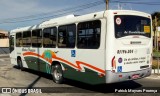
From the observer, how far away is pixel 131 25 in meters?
10.6

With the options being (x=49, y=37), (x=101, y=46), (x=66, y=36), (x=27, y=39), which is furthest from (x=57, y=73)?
(x=27, y=39)

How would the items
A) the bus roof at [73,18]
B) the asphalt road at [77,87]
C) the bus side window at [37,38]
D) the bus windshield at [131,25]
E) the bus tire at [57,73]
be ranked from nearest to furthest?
the bus windshield at [131,25] → the bus roof at [73,18] → the asphalt road at [77,87] → the bus tire at [57,73] → the bus side window at [37,38]

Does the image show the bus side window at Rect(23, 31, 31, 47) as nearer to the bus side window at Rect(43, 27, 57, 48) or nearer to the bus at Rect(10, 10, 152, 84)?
the bus side window at Rect(43, 27, 57, 48)

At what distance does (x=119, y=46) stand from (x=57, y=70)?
13.8ft

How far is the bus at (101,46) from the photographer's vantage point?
33.1ft

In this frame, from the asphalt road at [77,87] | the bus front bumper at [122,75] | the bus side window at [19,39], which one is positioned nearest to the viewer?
the bus front bumper at [122,75]

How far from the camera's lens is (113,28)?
32.9ft

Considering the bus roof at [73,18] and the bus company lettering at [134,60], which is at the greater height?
the bus roof at [73,18]

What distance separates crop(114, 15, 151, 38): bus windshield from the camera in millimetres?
10227

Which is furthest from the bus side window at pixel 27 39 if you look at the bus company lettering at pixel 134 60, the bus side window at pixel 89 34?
the bus company lettering at pixel 134 60

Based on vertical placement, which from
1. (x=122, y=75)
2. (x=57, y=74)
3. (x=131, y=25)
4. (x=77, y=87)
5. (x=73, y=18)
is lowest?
(x=77, y=87)

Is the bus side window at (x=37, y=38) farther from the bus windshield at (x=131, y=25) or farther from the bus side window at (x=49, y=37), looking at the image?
the bus windshield at (x=131, y=25)

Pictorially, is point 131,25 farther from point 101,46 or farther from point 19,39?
point 19,39

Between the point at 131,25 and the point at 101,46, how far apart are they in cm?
142
